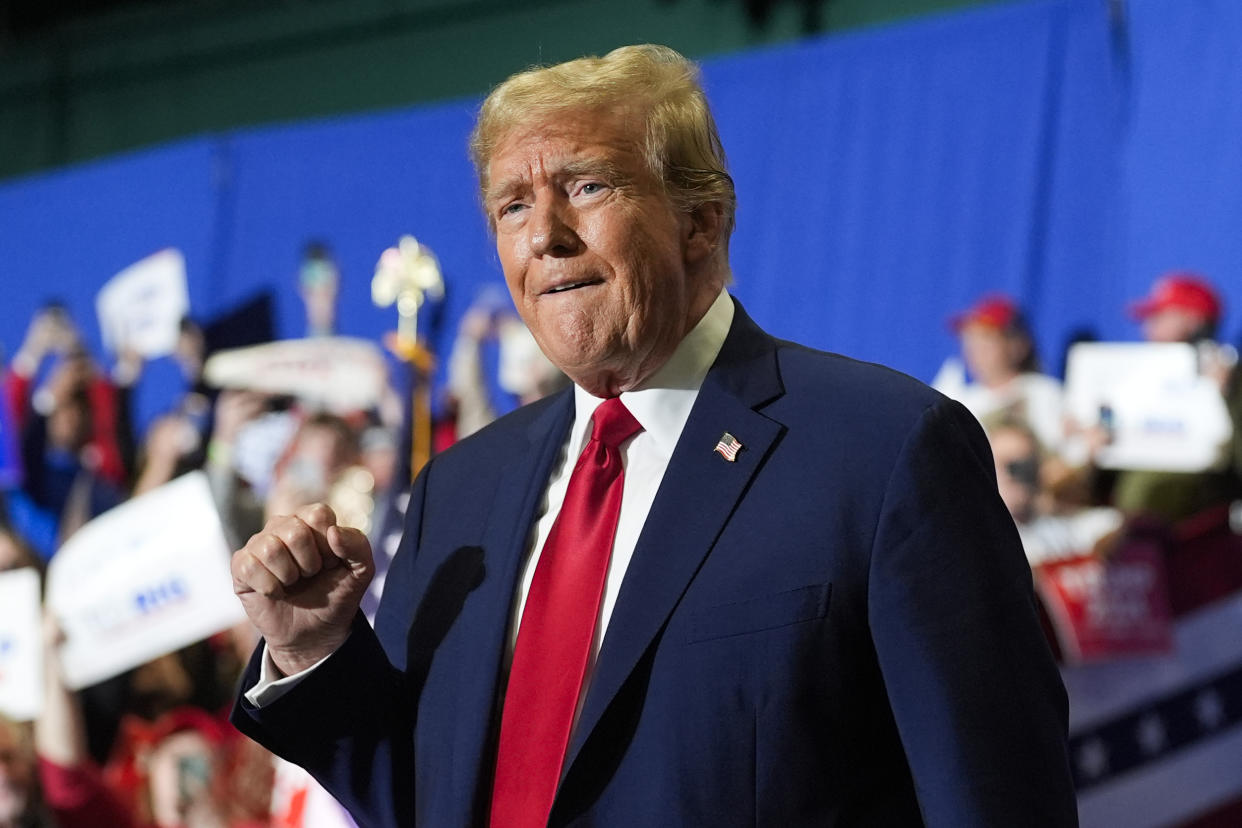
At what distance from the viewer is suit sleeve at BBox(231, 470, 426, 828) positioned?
1212mm

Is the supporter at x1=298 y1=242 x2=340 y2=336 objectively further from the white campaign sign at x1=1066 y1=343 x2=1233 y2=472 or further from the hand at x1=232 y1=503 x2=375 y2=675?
the hand at x1=232 y1=503 x2=375 y2=675

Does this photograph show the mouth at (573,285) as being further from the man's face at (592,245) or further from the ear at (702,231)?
the ear at (702,231)

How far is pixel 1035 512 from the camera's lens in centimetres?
330

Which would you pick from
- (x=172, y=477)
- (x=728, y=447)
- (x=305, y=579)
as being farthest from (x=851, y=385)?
(x=172, y=477)

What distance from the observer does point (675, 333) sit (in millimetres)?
1249

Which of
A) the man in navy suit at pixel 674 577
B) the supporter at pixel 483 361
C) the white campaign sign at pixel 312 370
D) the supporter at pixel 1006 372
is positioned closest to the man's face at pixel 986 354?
the supporter at pixel 1006 372

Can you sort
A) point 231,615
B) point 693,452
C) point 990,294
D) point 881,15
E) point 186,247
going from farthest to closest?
point 186,247
point 231,615
point 881,15
point 990,294
point 693,452

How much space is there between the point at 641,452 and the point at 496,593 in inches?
7.1

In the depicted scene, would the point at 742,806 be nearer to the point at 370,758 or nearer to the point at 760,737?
the point at 760,737

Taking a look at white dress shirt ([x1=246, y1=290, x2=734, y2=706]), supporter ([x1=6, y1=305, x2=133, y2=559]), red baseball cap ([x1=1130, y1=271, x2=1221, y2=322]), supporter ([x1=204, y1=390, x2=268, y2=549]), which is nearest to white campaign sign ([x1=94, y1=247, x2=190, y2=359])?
supporter ([x1=6, y1=305, x2=133, y2=559])

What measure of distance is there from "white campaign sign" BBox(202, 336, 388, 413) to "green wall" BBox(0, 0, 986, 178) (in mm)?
1100

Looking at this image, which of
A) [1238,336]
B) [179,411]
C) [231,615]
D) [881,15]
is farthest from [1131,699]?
[179,411]

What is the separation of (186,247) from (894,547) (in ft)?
15.2

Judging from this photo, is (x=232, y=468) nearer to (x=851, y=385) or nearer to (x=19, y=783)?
(x=19, y=783)
